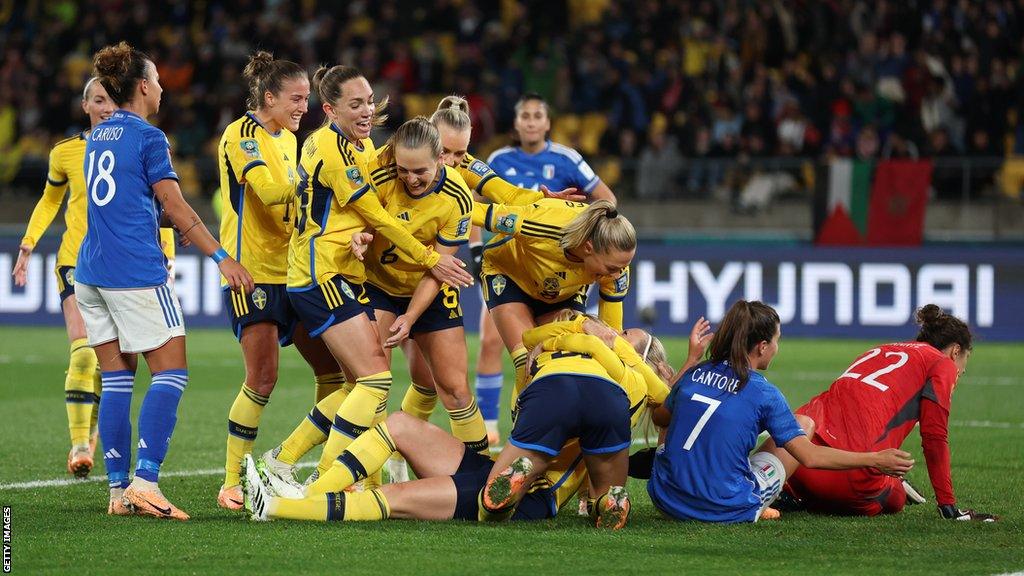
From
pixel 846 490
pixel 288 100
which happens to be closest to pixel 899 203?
pixel 846 490

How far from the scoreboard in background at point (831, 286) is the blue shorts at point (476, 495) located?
9566 millimetres

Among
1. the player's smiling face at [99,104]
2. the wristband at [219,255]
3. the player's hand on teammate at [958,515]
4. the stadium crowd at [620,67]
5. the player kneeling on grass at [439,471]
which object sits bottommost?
the player's hand on teammate at [958,515]

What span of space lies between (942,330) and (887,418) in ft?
1.80

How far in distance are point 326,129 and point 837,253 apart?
10321mm

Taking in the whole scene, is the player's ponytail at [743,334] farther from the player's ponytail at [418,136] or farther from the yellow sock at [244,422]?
the yellow sock at [244,422]

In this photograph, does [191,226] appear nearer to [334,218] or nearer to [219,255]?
[219,255]

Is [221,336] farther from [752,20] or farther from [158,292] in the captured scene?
[158,292]

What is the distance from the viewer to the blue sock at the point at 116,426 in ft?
20.2

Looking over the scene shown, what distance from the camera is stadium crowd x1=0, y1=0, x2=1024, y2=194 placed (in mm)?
17828

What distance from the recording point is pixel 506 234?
690cm

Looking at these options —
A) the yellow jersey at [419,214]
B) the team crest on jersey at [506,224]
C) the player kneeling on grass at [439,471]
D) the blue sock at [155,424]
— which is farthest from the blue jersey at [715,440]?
the blue sock at [155,424]

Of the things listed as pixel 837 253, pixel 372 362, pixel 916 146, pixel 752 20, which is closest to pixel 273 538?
pixel 372 362

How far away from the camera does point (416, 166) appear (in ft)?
20.8

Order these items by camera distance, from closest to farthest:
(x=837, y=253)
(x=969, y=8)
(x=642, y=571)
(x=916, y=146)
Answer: (x=642, y=571) < (x=837, y=253) < (x=916, y=146) < (x=969, y=8)
